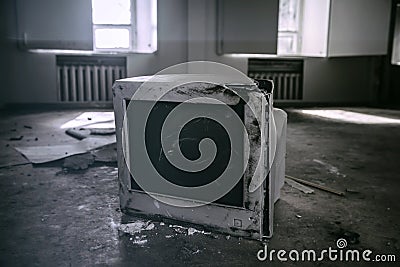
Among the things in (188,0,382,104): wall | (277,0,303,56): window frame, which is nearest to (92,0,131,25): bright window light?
(188,0,382,104): wall

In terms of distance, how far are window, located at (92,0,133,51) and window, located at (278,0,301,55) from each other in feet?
7.72

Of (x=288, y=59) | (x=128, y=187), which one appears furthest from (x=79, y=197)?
(x=288, y=59)

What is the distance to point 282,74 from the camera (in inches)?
244

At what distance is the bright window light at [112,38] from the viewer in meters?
5.90

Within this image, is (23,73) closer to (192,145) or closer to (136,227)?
(136,227)

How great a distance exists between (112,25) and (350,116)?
358 centimetres

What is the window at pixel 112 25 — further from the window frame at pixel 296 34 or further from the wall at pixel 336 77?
the window frame at pixel 296 34

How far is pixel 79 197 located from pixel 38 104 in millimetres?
3911

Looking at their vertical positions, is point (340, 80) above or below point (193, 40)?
below

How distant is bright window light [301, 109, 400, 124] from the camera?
471 cm

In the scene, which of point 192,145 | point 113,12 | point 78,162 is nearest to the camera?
point 192,145

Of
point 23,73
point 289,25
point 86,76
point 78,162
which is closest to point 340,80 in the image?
point 289,25

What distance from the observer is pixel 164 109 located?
1.64m

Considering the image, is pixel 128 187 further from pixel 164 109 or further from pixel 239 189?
pixel 239 189
